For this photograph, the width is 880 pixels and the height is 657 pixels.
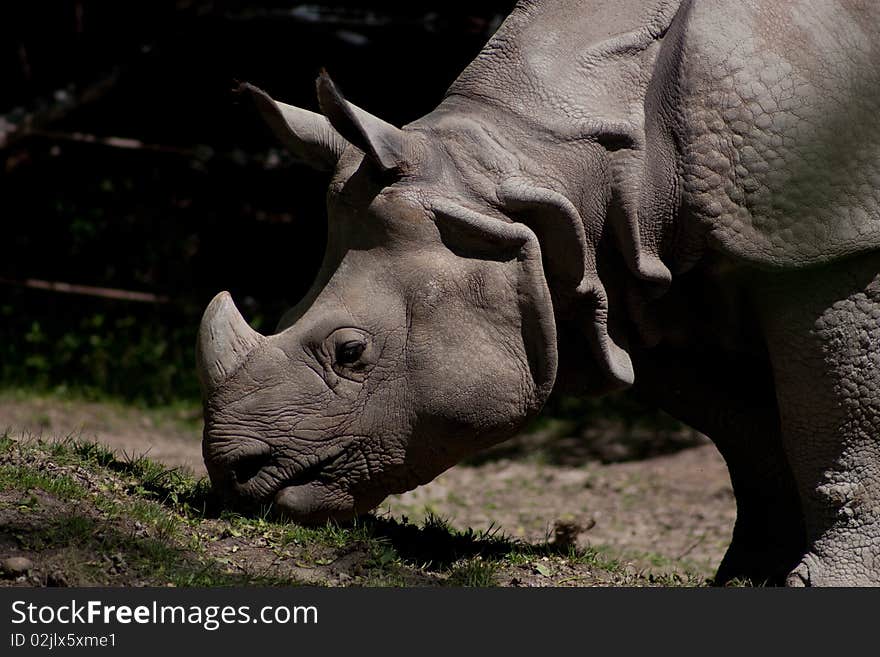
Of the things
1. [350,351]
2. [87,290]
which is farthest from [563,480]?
[350,351]

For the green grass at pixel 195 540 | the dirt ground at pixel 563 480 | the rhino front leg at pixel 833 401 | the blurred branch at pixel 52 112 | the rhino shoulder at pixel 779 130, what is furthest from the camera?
Answer: the blurred branch at pixel 52 112

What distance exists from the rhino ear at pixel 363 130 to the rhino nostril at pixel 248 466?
104 centimetres

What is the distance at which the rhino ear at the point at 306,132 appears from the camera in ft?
15.4

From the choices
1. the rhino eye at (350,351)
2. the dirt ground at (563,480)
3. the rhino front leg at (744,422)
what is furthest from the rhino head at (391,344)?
the dirt ground at (563,480)

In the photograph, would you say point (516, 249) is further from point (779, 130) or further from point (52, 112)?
point (52, 112)

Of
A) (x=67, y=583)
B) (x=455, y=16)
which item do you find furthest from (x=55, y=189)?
(x=67, y=583)

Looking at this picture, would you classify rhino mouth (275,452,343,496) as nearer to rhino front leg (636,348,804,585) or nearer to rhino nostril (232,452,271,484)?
rhino nostril (232,452,271,484)

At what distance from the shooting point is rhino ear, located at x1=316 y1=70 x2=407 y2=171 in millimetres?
4312

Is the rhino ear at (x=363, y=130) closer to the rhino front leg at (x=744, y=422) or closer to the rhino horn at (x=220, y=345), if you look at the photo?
the rhino horn at (x=220, y=345)

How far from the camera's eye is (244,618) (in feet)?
12.5

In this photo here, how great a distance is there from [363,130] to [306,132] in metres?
0.41

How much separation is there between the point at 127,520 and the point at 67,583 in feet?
1.73

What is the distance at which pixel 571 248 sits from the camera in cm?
465

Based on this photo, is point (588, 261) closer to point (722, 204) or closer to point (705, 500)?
point (722, 204)
